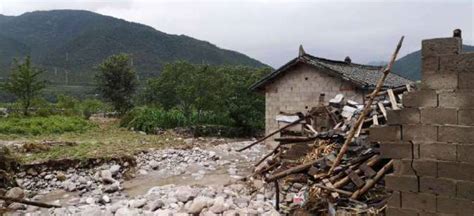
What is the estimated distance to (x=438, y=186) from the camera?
17.7 feet

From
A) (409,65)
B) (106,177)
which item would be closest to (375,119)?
(106,177)

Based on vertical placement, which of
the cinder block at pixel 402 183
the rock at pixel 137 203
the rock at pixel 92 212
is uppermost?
the cinder block at pixel 402 183

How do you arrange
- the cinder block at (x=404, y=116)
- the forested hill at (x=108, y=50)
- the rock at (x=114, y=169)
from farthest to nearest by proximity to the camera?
the forested hill at (x=108, y=50) < the rock at (x=114, y=169) < the cinder block at (x=404, y=116)

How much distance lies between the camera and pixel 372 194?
24.4ft

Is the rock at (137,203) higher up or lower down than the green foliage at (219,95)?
lower down

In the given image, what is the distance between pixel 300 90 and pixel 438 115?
38.2 feet

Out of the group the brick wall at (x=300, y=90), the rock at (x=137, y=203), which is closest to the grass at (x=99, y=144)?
the brick wall at (x=300, y=90)

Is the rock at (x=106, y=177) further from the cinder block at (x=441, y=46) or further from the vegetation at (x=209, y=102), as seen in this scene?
the vegetation at (x=209, y=102)

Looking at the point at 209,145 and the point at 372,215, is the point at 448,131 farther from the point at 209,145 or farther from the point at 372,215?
the point at 209,145

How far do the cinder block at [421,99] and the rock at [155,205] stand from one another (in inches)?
240

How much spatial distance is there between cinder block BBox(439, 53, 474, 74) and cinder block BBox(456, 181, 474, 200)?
4.49 ft

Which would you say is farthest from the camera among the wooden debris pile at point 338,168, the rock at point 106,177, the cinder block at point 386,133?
the rock at point 106,177

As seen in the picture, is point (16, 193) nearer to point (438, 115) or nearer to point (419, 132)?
point (419, 132)

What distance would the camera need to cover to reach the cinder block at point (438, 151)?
529 cm
